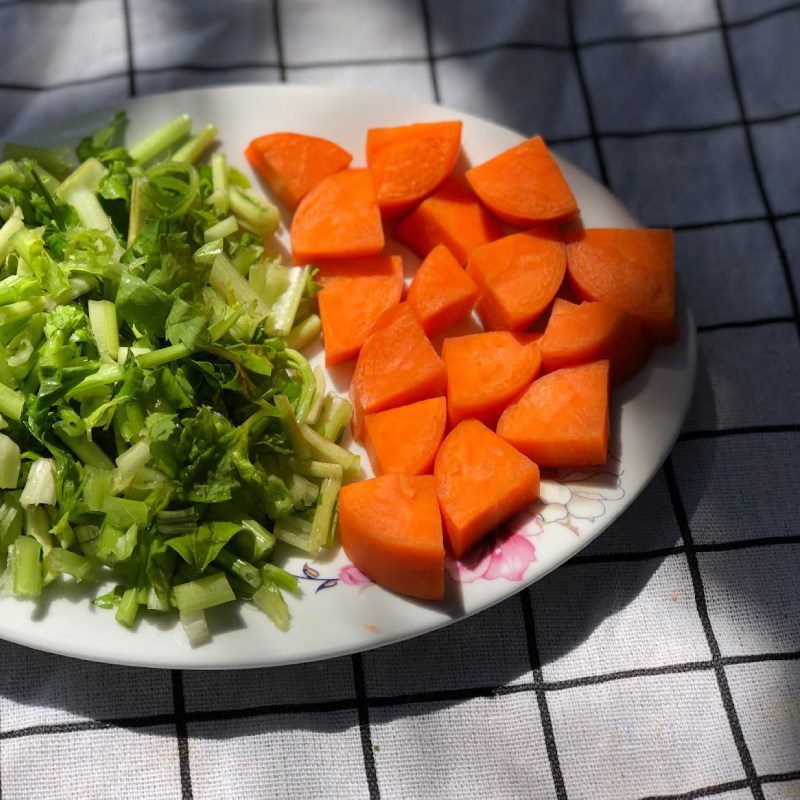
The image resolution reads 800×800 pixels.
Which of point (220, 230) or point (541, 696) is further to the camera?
point (220, 230)

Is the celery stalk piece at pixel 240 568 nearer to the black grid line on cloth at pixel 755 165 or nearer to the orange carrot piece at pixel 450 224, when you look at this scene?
the orange carrot piece at pixel 450 224

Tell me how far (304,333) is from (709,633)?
0.96 meters

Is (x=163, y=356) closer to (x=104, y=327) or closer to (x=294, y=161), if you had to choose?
(x=104, y=327)

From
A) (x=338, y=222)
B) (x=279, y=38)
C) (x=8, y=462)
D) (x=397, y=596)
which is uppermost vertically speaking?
(x=279, y=38)

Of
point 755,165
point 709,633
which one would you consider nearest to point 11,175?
point 709,633

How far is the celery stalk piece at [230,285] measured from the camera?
1688 millimetres

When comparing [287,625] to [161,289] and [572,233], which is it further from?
[572,233]

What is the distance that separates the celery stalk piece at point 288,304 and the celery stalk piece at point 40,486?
49 cm

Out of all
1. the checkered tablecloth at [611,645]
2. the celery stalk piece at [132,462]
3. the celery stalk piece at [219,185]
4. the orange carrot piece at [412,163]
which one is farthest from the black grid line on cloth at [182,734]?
the orange carrot piece at [412,163]

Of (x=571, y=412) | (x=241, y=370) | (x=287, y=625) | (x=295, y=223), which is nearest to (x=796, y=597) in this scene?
(x=571, y=412)

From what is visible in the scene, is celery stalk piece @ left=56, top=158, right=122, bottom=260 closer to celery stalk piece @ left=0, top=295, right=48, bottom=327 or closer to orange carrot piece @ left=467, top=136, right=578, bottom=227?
celery stalk piece @ left=0, top=295, right=48, bottom=327

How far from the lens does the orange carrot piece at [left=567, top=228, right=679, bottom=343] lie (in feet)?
5.53

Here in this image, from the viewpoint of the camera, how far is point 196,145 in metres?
1.88

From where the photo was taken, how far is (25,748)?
1.50 m
